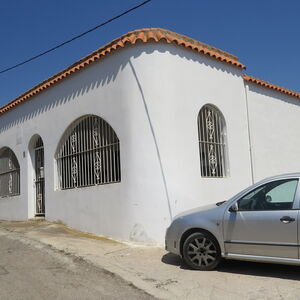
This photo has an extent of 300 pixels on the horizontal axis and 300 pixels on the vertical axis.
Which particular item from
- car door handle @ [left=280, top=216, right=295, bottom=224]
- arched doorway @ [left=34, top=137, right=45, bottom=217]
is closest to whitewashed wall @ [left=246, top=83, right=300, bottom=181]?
car door handle @ [left=280, top=216, right=295, bottom=224]

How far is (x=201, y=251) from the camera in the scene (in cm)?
622

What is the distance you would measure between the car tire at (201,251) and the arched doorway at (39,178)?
285 inches

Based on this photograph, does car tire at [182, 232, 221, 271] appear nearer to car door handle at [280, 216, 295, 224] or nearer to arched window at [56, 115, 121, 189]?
car door handle at [280, 216, 295, 224]

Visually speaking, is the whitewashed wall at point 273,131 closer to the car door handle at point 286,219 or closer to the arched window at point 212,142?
the arched window at point 212,142

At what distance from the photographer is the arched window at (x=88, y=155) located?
9.47 metres

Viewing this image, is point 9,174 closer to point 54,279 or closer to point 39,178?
point 39,178

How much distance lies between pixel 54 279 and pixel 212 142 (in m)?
5.50

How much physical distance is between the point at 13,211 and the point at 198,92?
25.9 feet

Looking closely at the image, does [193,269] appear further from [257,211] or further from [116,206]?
[116,206]

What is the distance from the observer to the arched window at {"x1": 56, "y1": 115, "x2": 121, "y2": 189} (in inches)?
373

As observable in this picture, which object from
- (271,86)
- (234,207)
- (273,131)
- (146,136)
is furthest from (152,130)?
(271,86)

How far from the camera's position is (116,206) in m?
9.00

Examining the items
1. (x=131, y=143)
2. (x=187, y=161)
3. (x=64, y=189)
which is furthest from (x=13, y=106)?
(x=187, y=161)

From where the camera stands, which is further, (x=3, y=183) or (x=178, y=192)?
(x=3, y=183)
